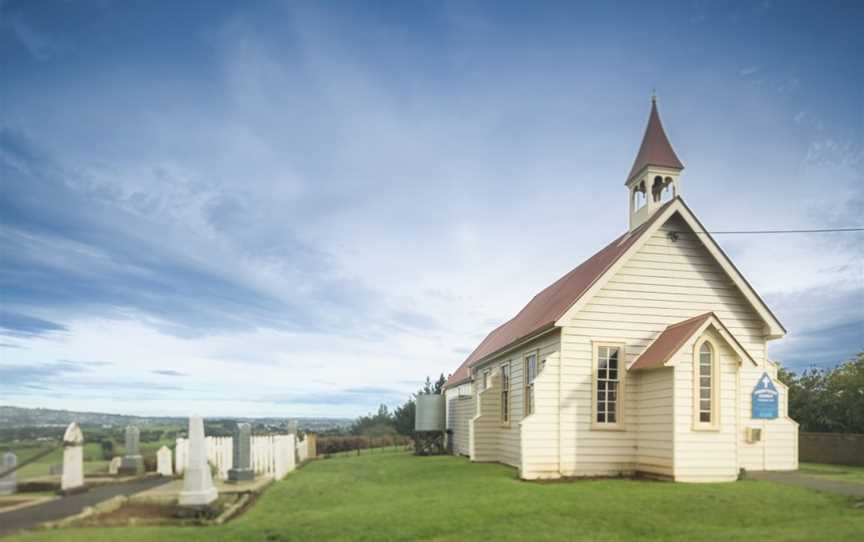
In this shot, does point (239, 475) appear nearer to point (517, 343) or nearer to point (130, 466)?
point (130, 466)

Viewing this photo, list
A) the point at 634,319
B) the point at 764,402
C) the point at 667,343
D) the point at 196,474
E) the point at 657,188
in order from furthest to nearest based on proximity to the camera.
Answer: the point at 657,188, the point at 634,319, the point at 764,402, the point at 667,343, the point at 196,474

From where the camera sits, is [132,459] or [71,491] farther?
[132,459]

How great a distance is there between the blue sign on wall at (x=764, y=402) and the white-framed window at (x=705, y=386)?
2.18m

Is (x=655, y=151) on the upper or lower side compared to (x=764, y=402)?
upper

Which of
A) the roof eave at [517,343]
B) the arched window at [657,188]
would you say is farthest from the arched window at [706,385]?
the arched window at [657,188]

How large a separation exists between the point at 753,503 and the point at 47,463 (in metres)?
13.1

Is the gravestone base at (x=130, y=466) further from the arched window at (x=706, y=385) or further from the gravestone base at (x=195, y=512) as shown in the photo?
the arched window at (x=706, y=385)

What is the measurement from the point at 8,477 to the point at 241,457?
27.4ft

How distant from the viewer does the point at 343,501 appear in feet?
45.8

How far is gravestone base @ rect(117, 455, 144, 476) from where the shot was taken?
15664 millimetres

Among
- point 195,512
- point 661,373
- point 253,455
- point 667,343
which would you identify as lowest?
point 253,455

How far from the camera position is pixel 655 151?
21.1 meters

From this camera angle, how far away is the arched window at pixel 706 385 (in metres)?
16.2

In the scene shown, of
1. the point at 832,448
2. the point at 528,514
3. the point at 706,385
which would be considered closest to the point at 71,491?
the point at 528,514
